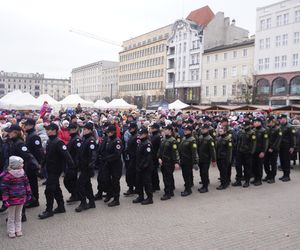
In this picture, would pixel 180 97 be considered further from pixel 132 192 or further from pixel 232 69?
pixel 132 192

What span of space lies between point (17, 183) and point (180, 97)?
62.8 metres

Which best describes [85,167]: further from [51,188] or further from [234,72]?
[234,72]

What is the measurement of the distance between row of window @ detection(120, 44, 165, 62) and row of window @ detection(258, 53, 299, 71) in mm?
30509

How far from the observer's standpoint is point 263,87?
49.2m

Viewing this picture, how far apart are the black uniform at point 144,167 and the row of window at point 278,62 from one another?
4277 centimetres

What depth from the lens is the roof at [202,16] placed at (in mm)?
67812

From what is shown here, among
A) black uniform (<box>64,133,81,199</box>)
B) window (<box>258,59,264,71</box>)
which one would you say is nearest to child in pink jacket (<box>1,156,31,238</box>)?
black uniform (<box>64,133,81,199</box>)

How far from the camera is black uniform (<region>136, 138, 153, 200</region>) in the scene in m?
7.58

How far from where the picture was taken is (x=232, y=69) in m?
55.0

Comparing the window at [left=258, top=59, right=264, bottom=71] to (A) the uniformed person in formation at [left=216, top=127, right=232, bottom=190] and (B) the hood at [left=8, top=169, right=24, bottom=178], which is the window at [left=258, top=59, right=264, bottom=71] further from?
(B) the hood at [left=8, top=169, right=24, bottom=178]

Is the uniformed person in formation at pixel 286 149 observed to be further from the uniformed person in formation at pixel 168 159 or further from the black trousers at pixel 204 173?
the uniformed person in formation at pixel 168 159

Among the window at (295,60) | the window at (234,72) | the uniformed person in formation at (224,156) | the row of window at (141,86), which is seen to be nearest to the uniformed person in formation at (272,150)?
the uniformed person in formation at (224,156)

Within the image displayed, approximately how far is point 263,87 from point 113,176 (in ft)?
151

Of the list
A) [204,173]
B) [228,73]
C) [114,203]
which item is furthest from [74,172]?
[228,73]
